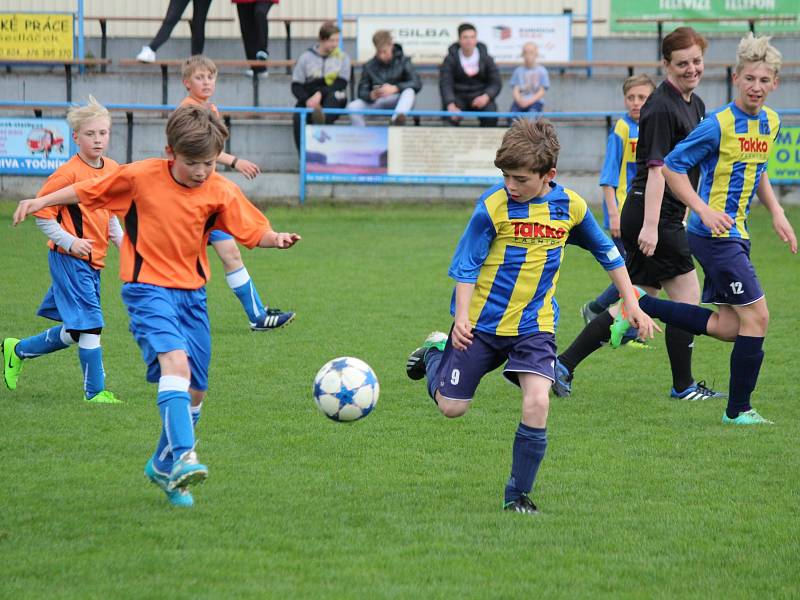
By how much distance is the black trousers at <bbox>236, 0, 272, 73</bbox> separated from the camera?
1842 centimetres

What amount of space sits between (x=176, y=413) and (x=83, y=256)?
200cm

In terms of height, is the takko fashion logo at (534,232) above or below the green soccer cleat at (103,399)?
above

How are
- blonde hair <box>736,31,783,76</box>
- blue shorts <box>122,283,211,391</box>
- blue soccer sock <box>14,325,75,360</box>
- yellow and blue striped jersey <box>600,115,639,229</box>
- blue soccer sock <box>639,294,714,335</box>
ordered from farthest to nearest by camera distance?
1. yellow and blue striped jersey <box>600,115,639,229</box>
2. blue soccer sock <box>14,325,75,360</box>
3. blue soccer sock <box>639,294,714,335</box>
4. blonde hair <box>736,31,783,76</box>
5. blue shorts <box>122,283,211,391</box>

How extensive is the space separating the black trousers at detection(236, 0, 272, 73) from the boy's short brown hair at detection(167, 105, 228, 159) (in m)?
14.1

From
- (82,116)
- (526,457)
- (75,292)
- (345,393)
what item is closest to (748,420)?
(526,457)

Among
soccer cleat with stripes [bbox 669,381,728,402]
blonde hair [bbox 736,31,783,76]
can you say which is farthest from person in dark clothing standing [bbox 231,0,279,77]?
blonde hair [bbox 736,31,783,76]

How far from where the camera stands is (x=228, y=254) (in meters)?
8.82

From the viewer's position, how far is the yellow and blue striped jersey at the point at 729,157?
6047mm

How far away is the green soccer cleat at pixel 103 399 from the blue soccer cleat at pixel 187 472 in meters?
2.28

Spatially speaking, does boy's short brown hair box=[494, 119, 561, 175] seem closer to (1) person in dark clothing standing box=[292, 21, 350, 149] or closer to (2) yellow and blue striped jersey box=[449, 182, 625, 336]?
(2) yellow and blue striped jersey box=[449, 182, 625, 336]

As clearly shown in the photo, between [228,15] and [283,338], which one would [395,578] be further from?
[228,15]

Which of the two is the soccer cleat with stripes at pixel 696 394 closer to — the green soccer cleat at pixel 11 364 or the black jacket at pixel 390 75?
the green soccer cleat at pixel 11 364

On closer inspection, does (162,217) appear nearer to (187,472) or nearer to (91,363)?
(187,472)

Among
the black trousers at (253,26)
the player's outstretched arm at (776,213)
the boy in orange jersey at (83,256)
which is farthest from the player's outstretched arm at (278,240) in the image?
the black trousers at (253,26)
